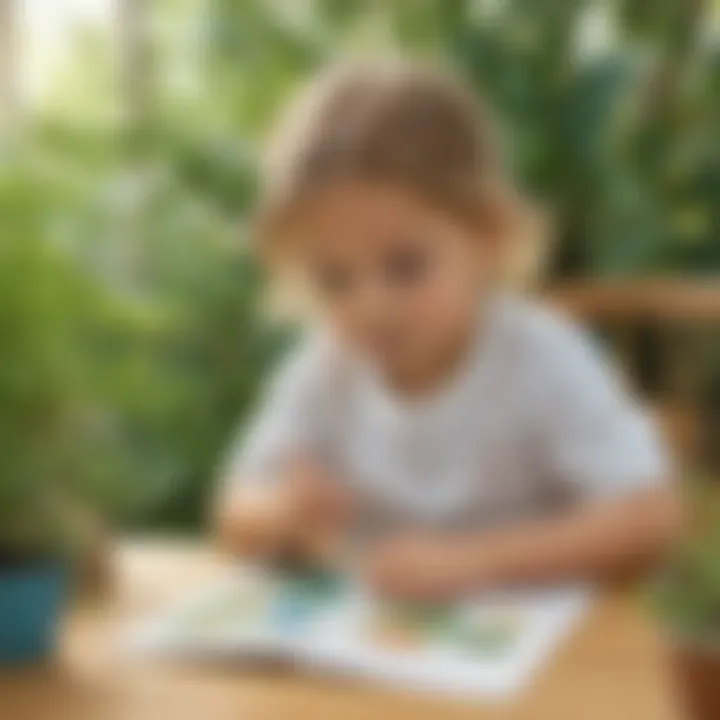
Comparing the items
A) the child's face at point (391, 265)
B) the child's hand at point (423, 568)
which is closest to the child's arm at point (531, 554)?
the child's hand at point (423, 568)

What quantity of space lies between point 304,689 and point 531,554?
0.59ft

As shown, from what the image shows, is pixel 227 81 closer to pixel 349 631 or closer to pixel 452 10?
pixel 452 10

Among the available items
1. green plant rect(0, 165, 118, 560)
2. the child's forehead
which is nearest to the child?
the child's forehead

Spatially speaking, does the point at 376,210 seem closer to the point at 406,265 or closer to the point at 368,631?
the point at 406,265

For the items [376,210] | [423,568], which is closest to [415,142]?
→ [376,210]

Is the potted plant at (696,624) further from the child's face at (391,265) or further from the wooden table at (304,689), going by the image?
the child's face at (391,265)

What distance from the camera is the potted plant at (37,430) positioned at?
1094mm

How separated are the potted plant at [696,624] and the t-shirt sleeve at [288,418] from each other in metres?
0.26

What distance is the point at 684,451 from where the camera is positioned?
43.6 inches

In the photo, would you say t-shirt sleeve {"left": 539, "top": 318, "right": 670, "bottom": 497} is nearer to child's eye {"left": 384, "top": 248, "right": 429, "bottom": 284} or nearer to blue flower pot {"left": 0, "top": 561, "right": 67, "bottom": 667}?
child's eye {"left": 384, "top": 248, "right": 429, "bottom": 284}

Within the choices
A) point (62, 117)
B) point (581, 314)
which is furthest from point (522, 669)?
point (62, 117)

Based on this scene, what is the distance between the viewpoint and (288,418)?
3.87ft

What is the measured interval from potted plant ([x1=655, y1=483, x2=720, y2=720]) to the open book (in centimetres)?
10

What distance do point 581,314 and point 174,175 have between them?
281 millimetres
